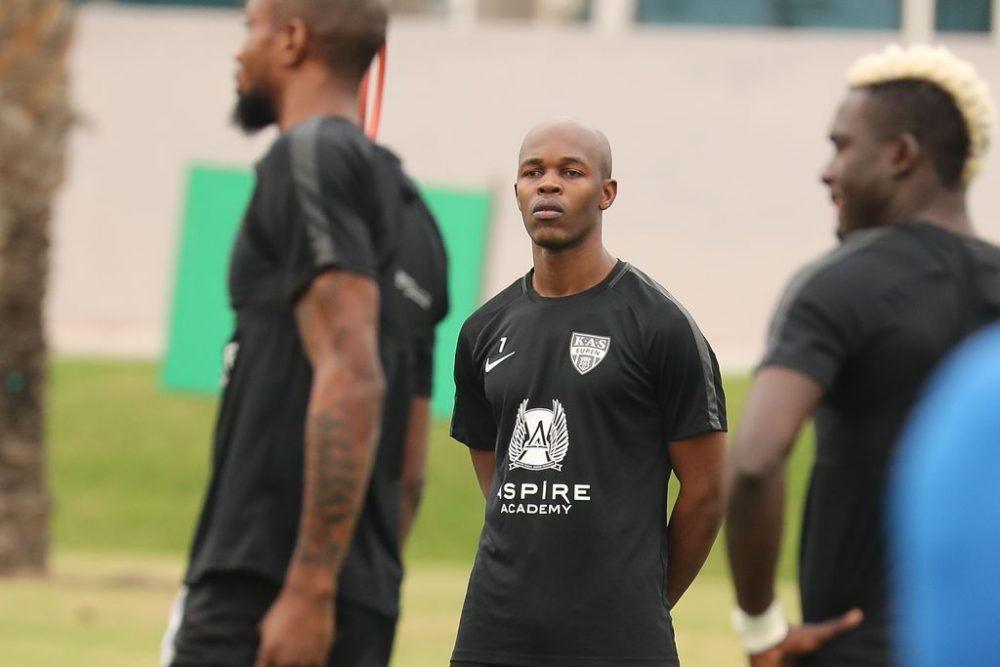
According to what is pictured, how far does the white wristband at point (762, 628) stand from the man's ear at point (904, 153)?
0.89 meters

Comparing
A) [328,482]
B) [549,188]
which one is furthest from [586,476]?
[328,482]

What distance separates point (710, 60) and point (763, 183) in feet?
6.64

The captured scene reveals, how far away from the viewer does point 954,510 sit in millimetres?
2084

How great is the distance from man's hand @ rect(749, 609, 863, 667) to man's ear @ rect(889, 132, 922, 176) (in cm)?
86

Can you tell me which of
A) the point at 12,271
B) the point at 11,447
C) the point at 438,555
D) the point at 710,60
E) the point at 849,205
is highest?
the point at 710,60

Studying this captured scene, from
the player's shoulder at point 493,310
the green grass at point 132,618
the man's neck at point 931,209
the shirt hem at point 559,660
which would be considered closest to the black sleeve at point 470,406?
the player's shoulder at point 493,310

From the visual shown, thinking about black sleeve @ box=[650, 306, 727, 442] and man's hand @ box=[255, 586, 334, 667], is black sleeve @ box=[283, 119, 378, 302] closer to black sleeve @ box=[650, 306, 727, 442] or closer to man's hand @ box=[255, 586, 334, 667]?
man's hand @ box=[255, 586, 334, 667]

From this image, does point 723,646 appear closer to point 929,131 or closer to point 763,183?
point 929,131

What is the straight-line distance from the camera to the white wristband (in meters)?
3.89

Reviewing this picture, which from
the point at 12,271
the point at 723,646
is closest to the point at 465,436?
the point at 723,646

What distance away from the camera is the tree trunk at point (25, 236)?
15023mm

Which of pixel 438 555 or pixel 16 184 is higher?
pixel 16 184

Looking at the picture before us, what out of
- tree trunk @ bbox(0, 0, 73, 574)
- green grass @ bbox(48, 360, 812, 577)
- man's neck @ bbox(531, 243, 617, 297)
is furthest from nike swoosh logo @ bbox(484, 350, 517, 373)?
green grass @ bbox(48, 360, 812, 577)

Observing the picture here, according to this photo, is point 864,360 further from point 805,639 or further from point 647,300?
point 647,300
